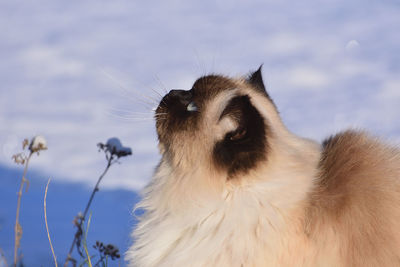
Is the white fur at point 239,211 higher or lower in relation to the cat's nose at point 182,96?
lower

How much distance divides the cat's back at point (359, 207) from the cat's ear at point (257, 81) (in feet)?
2.21

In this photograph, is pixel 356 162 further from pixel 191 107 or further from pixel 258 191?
pixel 191 107

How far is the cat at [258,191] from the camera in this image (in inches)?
93.7

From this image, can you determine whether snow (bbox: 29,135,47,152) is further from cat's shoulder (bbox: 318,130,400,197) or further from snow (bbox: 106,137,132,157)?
cat's shoulder (bbox: 318,130,400,197)

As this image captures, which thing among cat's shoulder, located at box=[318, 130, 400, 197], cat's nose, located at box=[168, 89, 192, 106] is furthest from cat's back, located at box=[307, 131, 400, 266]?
cat's nose, located at box=[168, 89, 192, 106]

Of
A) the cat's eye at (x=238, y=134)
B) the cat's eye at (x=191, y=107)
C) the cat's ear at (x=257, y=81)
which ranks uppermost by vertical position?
the cat's ear at (x=257, y=81)

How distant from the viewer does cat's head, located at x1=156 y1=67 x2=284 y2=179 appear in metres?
2.54

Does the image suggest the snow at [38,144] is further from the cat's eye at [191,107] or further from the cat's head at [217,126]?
the cat's eye at [191,107]

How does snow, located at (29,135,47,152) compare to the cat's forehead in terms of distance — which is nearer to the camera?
the cat's forehead

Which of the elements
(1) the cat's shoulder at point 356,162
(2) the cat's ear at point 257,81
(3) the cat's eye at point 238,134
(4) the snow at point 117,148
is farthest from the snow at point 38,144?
(1) the cat's shoulder at point 356,162

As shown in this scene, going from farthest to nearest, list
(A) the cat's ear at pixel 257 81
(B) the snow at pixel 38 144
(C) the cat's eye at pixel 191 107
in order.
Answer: (B) the snow at pixel 38 144
(A) the cat's ear at pixel 257 81
(C) the cat's eye at pixel 191 107

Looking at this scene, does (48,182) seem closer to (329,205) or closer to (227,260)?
(227,260)

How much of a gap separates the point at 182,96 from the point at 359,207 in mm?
1061

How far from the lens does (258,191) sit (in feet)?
8.35
